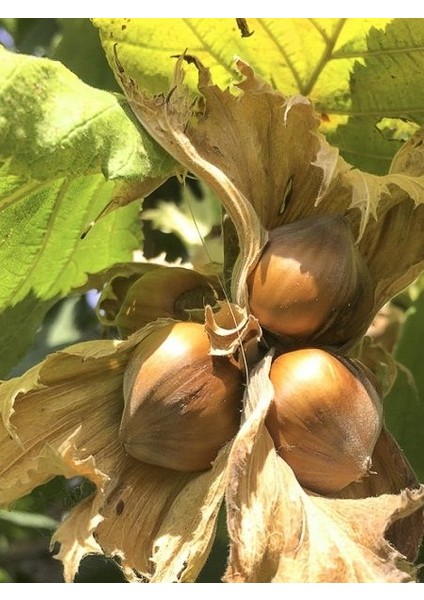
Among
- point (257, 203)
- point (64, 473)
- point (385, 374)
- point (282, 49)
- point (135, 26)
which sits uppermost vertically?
point (135, 26)

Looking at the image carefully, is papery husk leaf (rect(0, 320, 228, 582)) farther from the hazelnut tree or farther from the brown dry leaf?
the brown dry leaf

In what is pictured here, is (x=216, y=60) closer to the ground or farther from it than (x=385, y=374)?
farther from it

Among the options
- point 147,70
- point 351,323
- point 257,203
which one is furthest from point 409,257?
point 147,70

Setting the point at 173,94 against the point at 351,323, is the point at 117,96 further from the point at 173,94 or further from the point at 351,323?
the point at 351,323

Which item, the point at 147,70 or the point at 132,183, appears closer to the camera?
the point at 132,183

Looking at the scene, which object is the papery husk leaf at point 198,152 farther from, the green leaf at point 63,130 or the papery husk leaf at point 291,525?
the papery husk leaf at point 291,525

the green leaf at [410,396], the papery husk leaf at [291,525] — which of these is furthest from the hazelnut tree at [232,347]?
the green leaf at [410,396]

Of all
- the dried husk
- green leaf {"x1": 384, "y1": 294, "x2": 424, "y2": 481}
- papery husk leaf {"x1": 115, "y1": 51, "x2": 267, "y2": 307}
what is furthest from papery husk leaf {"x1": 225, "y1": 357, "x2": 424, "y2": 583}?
green leaf {"x1": 384, "y1": 294, "x2": 424, "y2": 481}
